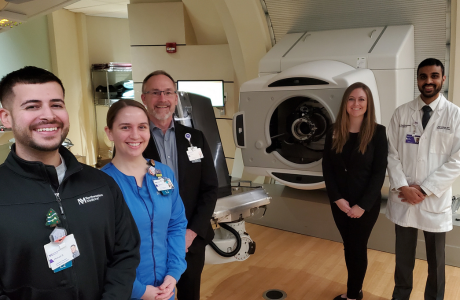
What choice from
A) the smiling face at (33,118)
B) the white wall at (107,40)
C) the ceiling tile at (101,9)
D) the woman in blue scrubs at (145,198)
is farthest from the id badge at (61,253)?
the white wall at (107,40)

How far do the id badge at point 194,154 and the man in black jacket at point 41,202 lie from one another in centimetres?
72

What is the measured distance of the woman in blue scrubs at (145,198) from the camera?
4.35ft

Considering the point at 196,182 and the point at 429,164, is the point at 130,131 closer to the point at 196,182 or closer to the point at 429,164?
the point at 196,182

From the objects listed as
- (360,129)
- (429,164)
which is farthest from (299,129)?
(429,164)

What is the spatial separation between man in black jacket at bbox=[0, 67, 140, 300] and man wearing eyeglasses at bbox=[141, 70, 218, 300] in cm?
68

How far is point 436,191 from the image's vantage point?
2031 mm

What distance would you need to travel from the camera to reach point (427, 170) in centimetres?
210

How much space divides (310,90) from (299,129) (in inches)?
12.9

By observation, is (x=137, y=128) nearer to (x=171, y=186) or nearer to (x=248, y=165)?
(x=171, y=186)

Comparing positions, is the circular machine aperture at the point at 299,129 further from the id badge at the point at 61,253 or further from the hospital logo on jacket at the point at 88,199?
the id badge at the point at 61,253

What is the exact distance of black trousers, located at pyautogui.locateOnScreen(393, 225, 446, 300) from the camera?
2105 millimetres

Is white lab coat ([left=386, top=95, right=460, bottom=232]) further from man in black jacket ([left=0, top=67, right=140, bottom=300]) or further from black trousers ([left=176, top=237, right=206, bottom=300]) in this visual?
man in black jacket ([left=0, top=67, right=140, bottom=300])

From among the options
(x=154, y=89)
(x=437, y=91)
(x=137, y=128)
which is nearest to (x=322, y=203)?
(x=437, y=91)

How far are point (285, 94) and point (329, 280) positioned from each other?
1.31 metres
